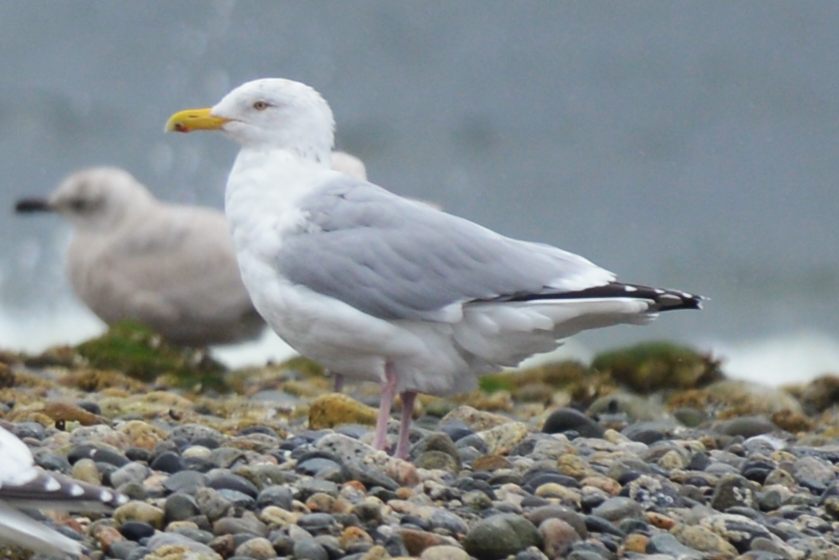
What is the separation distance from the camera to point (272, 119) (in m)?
5.84

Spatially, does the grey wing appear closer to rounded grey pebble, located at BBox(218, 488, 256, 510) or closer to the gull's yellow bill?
the gull's yellow bill

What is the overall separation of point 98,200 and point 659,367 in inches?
135

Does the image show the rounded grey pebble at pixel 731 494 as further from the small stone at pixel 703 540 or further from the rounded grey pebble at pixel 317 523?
the rounded grey pebble at pixel 317 523

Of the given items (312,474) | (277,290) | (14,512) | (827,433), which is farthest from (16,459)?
(827,433)

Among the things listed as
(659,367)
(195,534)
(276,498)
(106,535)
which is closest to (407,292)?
(276,498)

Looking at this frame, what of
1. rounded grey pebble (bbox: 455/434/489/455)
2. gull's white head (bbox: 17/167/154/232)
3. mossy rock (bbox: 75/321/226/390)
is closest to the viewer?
rounded grey pebble (bbox: 455/434/489/455)

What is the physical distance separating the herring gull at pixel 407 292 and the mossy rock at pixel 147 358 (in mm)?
2975

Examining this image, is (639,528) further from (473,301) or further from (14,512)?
(14,512)

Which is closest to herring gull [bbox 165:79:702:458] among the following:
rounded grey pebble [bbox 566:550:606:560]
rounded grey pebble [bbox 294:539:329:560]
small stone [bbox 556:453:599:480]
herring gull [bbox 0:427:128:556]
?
small stone [bbox 556:453:599:480]

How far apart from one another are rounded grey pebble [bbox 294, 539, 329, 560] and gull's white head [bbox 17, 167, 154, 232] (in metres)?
5.22

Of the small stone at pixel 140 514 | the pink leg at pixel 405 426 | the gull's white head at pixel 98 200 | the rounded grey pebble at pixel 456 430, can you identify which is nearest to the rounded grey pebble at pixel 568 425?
the rounded grey pebble at pixel 456 430

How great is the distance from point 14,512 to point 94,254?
5486 millimetres

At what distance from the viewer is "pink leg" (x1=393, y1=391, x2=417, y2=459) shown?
17.5 feet

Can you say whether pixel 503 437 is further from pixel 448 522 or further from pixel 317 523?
pixel 317 523
